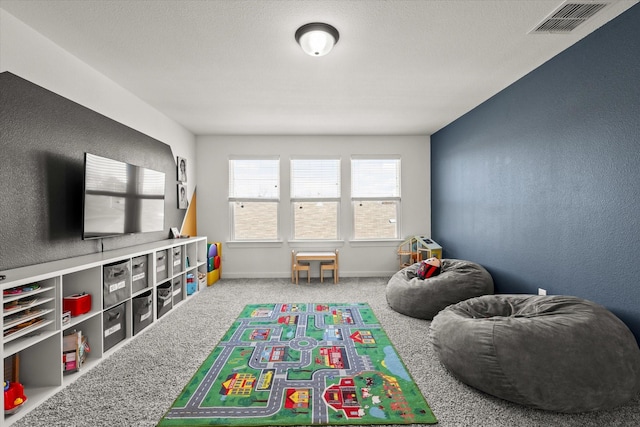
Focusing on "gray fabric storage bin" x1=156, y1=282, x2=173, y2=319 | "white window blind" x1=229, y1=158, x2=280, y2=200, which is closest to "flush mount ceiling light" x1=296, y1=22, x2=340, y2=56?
"gray fabric storage bin" x1=156, y1=282, x2=173, y2=319

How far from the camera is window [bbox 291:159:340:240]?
5590 mm

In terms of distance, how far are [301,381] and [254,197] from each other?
12.5ft

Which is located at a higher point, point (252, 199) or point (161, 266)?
point (252, 199)

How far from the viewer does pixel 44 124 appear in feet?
8.11

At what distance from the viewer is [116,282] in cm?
269

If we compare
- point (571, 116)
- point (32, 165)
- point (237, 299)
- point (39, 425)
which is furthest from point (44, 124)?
point (571, 116)

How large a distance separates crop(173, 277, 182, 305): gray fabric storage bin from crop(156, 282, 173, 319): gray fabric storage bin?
110mm

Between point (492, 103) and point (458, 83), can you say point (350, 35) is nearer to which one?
point (458, 83)

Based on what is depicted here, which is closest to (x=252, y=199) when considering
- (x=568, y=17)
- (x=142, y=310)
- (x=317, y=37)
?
(x=142, y=310)

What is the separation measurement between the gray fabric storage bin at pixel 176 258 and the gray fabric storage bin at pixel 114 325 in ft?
3.17

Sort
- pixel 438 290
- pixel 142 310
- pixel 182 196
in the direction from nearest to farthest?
pixel 142 310 < pixel 438 290 < pixel 182 196

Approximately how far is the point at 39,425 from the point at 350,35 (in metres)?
3.15

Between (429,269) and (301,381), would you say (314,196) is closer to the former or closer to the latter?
(429,269)

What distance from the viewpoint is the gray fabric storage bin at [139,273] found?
2969 millimetres
